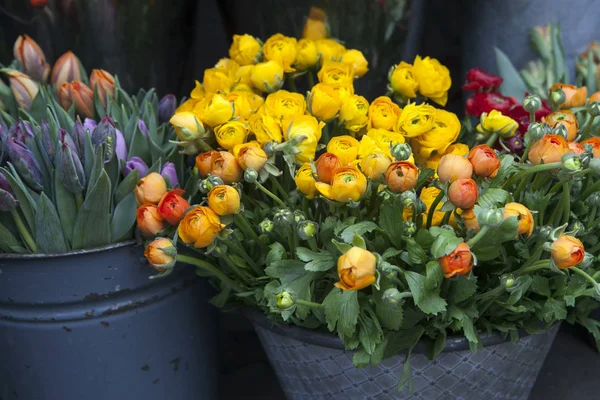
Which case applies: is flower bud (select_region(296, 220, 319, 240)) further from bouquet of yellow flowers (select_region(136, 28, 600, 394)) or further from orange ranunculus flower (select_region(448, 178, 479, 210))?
orange ranunculus flower (select_region(448, 178, 479, 210))

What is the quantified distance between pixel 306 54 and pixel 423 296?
285mm

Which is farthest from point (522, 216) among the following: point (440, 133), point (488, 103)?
point (488, 103)

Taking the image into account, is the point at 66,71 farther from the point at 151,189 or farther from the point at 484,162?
the point at 484,162

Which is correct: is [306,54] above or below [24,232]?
above

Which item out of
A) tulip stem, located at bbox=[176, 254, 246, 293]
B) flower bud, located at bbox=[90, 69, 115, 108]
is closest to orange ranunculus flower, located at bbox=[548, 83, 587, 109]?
tulip stem, located at bbox=[176, 254, 246, 293]

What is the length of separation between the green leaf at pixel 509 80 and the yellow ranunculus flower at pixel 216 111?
0.46m

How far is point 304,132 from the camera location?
0.57m

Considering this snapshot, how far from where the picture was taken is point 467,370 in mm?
603

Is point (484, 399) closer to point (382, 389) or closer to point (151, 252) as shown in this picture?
point (382, 389)

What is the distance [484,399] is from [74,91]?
500 millimetres

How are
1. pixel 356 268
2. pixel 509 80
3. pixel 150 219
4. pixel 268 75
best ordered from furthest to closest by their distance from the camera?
pixel 509 80
pixel 268 75
pixel 150 219
pixel 356 268

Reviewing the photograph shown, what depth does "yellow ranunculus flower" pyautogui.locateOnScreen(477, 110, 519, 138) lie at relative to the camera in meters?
0.63

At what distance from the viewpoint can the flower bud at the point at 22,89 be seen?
2.38 feet

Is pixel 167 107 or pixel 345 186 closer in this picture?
pixel 345 186
